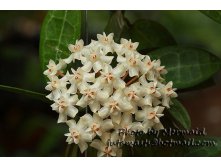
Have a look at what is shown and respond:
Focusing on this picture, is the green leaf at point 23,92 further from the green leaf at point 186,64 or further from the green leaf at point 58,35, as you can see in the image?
the green leaf at point 186,64

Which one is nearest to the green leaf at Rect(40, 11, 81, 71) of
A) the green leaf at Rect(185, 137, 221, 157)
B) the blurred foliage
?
the blurred foliage

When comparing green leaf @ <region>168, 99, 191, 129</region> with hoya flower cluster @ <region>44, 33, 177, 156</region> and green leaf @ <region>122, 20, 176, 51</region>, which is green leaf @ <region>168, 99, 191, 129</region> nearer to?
hoya flower cluster @ <region>44, 33, 177, 156</region>

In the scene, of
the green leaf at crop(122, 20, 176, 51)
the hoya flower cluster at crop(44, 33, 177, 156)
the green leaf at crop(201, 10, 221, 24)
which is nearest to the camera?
the hoya flower cluster at crop(44, 33, 177, 156)

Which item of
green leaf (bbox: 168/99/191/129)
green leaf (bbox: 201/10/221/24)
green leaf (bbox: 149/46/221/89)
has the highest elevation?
green leaf (bbox: 201/10/221/24)

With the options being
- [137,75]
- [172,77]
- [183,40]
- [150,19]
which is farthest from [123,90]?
[183,40]

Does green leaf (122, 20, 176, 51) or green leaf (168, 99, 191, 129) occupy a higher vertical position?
green leaf (122, 20, 176, 51)

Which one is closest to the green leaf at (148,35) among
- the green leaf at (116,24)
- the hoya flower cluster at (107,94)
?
the green leaf at (116,24)
